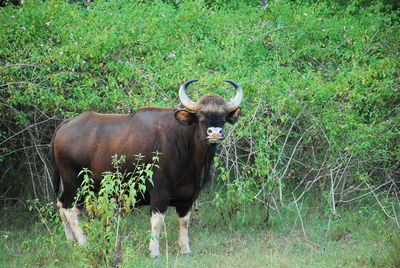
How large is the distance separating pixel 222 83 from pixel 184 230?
6.73 feet

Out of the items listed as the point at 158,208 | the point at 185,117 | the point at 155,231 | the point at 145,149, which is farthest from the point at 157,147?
the point at 155,231

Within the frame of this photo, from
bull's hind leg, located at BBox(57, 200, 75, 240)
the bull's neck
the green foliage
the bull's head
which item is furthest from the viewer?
bull's hind leg, located at BBox(57, 200, 75, 240)

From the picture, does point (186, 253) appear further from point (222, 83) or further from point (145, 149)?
point (222, 83)

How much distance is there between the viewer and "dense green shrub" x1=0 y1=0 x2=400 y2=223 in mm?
8211

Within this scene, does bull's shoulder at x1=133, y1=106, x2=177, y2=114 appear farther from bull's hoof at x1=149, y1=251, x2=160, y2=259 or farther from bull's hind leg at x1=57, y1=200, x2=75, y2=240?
bull's hoof at x1=149, y1=251, x2=160, y2=259

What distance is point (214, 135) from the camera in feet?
22.1

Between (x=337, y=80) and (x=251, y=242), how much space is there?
278 centimetres

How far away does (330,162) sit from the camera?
885 cm

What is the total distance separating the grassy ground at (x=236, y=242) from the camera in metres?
6.55

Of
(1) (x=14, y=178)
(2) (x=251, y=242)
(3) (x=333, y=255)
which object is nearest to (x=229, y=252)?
(2) (x=251, y=242)

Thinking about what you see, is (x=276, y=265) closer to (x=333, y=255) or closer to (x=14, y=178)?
(x=333, y=255)

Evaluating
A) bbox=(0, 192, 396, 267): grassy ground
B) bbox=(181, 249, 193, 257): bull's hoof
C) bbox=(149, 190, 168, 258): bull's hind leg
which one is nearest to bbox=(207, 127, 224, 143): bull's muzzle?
bbox=(149, 190, 168, 258): bull's hind leg

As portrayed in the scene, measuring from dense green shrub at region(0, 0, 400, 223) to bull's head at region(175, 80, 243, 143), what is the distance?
71 cm

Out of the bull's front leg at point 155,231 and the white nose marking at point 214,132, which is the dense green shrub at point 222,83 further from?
the bull's front leg at point 155,231
